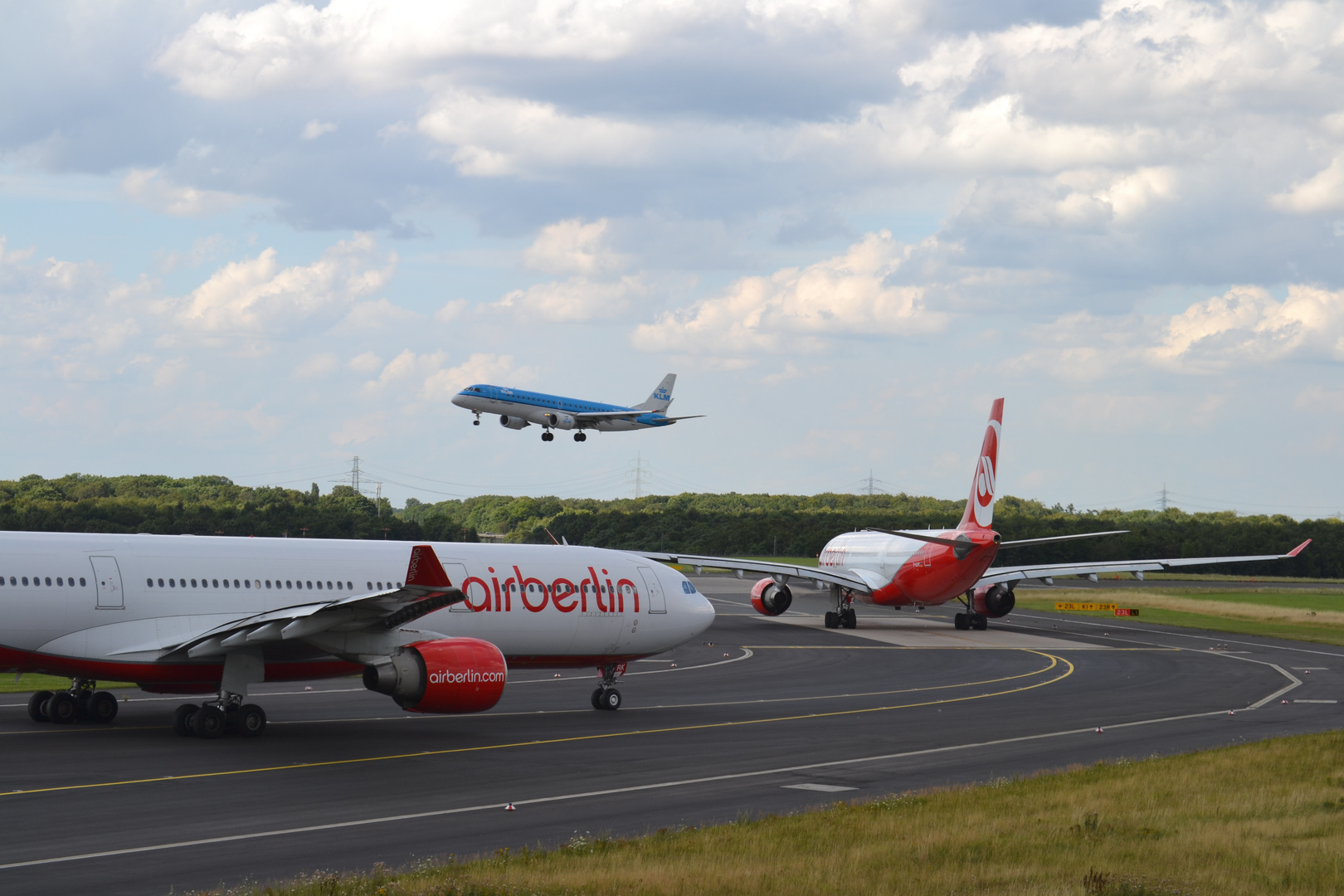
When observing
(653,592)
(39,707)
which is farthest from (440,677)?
(653,592)

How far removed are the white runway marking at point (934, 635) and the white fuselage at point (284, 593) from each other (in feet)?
71.9

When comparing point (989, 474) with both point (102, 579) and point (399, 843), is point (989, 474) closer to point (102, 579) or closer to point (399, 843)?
point (102, 579)

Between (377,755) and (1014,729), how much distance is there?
534 inches

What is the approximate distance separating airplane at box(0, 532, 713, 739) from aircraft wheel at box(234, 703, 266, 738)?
33mm

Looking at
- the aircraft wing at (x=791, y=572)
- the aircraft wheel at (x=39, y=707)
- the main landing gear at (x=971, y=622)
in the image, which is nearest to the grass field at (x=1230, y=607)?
the main landing gear at (x=971, y=622)

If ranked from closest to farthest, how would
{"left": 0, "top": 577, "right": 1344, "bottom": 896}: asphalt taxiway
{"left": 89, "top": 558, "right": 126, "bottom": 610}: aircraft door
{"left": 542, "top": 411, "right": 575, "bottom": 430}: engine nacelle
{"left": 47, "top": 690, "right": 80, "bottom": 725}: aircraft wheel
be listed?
1. {"left": 0, "top": 577, "right": 1344, "bottom": 896}: asphalt taxiway
2. {"left": 89, "top": 558, "right": 126, "bottom": 610}: aircraft door
3. {"left": 47, "top": 690, "right": 80, "bottom": 725}: aircraft wheel
4. {"left": 542, "top": 411, "right": 575, "bottom": 430}: engine nacelle

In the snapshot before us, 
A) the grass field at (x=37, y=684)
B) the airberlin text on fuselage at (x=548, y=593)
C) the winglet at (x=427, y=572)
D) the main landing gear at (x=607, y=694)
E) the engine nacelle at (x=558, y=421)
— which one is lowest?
the grass field at (x=37, y=684)

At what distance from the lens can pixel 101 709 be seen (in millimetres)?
25516

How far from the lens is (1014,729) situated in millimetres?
28172

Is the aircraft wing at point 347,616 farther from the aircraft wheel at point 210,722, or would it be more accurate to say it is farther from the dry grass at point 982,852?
the dry grass at point 982,852

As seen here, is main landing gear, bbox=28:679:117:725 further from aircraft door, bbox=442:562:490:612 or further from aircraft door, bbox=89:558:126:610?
aircraft door, bbox=442:562:490:612

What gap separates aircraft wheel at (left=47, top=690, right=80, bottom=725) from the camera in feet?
82.7

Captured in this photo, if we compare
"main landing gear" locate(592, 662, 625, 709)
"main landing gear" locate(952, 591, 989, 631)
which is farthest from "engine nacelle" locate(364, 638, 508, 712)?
"main landing gear" locate(952, 591, 989, 631)

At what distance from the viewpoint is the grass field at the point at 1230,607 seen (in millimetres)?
62781
